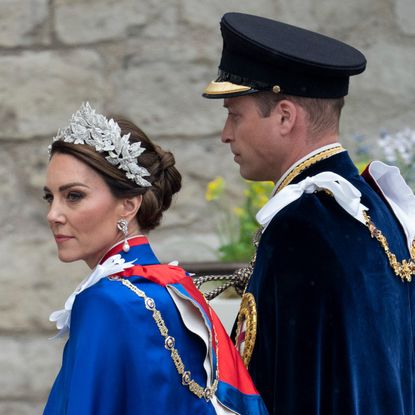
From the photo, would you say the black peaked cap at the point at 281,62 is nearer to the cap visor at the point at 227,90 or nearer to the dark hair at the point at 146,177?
the cap visor at the point at 227,90

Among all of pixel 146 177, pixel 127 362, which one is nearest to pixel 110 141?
pixel 146 177

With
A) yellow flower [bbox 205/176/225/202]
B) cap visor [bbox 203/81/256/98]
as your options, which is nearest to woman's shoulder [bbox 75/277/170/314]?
cap visor [bbox 203/81/256/98]

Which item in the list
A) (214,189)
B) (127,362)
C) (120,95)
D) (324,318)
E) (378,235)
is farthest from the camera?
(120,95)

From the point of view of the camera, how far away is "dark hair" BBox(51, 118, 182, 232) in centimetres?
311

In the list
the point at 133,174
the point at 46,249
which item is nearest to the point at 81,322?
the point at 133,174

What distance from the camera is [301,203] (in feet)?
10.1

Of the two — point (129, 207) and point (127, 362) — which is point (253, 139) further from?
point (127, 362)

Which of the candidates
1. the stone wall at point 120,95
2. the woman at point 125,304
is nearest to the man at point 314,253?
the woman at point 125,304

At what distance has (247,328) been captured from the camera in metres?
3.11

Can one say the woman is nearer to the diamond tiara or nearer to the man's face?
the diamond tiara

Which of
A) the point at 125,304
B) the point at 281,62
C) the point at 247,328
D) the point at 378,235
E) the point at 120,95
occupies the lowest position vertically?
the point at 120,95

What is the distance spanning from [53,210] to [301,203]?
624 millimetres

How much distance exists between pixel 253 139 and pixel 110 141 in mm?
390

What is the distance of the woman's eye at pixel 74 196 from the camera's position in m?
3.08
